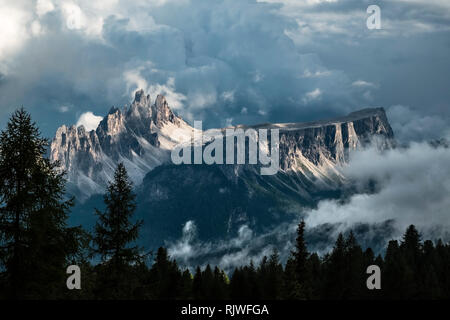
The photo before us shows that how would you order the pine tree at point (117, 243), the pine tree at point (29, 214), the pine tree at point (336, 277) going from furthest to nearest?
the pine tree at point (336, 277) < the pine tree at point (117, 243) < the pine tree at point (29, 214)

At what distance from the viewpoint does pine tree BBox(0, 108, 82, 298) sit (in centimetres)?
4831

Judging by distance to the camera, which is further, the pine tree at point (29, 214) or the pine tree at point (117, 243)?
the pine tree at point (117, 243)

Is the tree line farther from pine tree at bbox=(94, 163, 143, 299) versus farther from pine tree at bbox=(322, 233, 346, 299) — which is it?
pine tree at bbox=(322, 233, 346, 299)

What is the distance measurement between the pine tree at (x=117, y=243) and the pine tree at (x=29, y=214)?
7.08m

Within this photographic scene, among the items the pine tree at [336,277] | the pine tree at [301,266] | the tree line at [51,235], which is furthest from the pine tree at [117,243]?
the pine tree at [336,277]

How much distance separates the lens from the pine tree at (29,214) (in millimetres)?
48312

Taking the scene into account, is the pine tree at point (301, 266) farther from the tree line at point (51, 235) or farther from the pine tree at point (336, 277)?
the tree line at point (51, 235)

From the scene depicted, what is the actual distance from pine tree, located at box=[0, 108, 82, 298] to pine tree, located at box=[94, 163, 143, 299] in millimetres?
7083

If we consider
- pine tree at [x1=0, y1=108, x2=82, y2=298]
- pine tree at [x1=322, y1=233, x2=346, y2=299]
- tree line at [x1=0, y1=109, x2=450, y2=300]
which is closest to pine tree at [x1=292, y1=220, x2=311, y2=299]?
pine tree at [x1=322, y1=233, x2=346, y2=299]

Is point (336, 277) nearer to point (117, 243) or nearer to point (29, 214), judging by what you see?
point (117, 243)
